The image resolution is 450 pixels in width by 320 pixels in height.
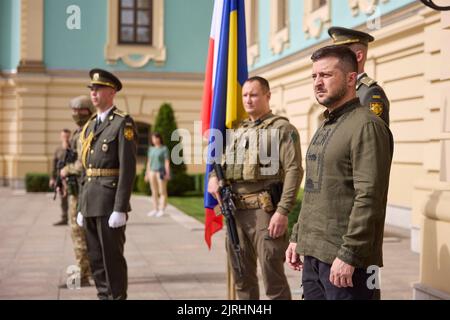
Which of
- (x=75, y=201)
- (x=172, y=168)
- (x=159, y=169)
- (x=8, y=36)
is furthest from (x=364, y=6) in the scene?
(x=8, y=36)

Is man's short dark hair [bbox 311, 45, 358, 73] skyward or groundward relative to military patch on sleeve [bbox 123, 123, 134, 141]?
skyward

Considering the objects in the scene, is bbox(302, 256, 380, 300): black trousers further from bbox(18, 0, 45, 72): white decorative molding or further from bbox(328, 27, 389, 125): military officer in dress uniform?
bbox(18, 0, 45, 72): white decorative molding

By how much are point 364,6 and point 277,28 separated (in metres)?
6.04

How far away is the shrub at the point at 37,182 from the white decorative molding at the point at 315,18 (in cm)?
1028

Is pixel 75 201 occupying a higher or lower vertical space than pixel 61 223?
higher

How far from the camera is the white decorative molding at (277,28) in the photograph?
18.8 m

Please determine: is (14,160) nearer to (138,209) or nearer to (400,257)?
(138,209)

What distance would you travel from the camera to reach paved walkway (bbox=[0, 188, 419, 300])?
696 centimetres

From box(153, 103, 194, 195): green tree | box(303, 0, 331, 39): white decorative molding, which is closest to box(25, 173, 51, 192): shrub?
box(153, 103, 194, 195): green tree

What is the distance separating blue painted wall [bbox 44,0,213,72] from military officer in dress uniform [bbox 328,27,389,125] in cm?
2103

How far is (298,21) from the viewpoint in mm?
17625

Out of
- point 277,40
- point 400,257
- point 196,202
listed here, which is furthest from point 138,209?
point 400,257

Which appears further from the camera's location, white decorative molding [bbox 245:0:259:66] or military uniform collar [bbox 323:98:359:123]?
white decorative molding [bbox 245:0:259:66]

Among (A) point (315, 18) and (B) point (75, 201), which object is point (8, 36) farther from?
(B) point (75, 201)
